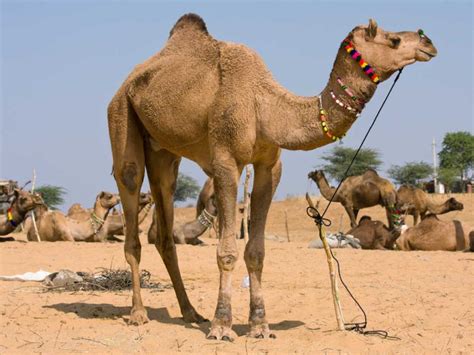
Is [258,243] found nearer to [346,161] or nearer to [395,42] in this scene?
[395,42]

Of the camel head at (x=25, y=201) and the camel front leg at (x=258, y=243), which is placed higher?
the camel head at (x=25, y=201)

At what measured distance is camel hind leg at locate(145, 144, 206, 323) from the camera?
8281 mm

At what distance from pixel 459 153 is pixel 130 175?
48.3 m

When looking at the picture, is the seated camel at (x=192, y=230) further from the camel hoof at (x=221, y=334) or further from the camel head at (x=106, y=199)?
the camel hoof at (x=221, y=334)

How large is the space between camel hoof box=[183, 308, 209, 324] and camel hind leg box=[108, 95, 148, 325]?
66 centimetres

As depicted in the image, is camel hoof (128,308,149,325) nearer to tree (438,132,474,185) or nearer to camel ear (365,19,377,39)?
camel ear (365,19,377,39)

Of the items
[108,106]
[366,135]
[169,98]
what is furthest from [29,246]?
[366,135]

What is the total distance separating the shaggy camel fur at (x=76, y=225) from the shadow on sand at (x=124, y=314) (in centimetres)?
1160

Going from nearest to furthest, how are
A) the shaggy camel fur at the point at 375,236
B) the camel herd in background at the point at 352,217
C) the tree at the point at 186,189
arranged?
the camel herd in background at the point at 352,217
the shaggy camel fur at the point at 375,236
the tree at the point at 186,189

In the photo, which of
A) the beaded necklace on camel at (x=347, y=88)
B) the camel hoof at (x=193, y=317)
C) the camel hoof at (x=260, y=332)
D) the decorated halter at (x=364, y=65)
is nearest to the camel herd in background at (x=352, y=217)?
the camel hoof at (x=193, y=317)

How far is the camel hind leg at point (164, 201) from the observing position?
8.28 meters

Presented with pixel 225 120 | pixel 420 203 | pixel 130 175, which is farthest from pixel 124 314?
pixel 420 203

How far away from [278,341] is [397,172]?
4877 centimetres

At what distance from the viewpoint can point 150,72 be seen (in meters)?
7.94
